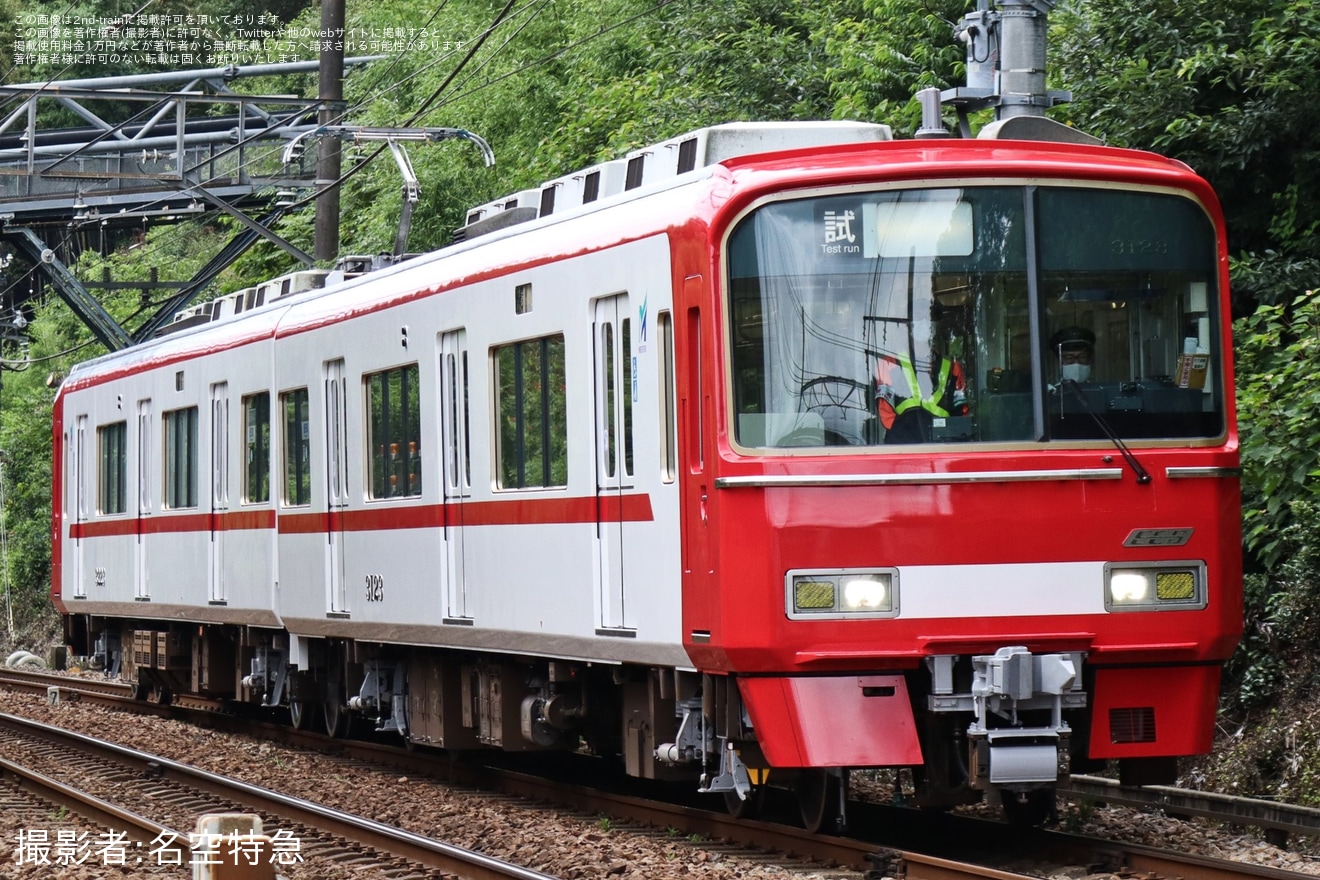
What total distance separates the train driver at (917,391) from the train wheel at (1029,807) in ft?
6.48

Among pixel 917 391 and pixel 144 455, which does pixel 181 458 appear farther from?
pixel 917 391

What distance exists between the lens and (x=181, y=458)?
17688mm

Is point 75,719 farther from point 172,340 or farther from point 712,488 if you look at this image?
point 712,488

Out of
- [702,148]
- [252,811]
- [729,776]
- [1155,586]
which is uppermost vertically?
[702,148]

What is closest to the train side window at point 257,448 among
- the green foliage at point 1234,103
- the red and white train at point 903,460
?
the red and white train at point 903,460

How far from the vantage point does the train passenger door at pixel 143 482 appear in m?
18.6

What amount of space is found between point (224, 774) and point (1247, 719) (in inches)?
262

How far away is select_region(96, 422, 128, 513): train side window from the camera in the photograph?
1948 cm

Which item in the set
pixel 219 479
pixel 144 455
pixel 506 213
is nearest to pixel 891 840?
pixel 506 213

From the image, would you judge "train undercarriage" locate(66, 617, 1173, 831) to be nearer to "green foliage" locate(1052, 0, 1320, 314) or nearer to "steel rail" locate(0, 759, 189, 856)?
"steel rail" locate(0, 759, 189, 856)

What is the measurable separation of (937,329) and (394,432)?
201 inches

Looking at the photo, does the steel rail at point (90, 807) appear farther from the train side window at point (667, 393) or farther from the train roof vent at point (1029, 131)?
the train roof vent at point (1029, 131)

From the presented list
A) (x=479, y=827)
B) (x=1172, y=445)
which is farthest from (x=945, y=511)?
(x=479, y=827)

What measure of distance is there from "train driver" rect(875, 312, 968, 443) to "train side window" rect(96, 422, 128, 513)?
12.3m
